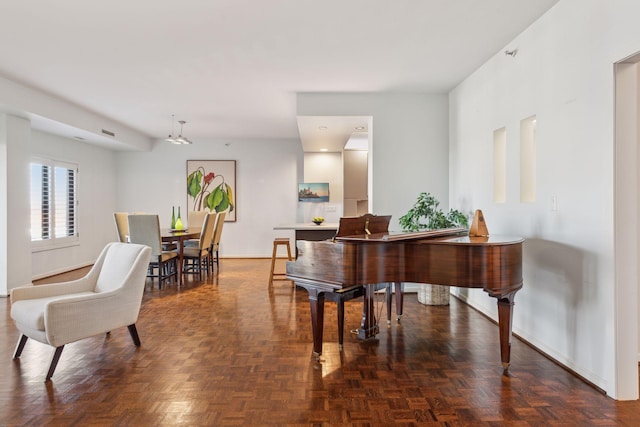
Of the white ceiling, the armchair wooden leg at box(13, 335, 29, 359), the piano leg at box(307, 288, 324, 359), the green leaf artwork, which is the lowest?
the armchair wooden leg at box(13, 335, 29, 359)

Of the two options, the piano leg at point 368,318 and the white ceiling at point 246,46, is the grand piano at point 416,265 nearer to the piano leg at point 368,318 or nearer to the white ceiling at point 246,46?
the piano leg at point 368,318

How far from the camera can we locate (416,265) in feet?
9.17

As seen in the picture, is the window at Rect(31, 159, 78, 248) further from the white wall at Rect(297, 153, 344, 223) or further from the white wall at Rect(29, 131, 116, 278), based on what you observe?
the white wall at Rect(297, 153, 344, 223)

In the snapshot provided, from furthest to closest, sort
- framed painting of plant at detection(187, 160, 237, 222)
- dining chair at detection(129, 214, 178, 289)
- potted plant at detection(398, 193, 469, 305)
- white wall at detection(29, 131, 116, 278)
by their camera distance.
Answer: framed painting of plant at detection(187, 160, 237, 222) → white wall at detection(29, 131, 116, 278) → dining chair at detection(129, 214, 178, 289) → potted plant at detection(398, 193, 469, 305)

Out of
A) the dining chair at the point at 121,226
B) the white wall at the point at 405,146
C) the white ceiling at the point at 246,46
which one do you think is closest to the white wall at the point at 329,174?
the white ceiling at the point at 246,46

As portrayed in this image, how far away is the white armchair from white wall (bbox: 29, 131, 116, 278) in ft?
13.0

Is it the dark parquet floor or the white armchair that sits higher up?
the white armchair

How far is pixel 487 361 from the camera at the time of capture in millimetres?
3035

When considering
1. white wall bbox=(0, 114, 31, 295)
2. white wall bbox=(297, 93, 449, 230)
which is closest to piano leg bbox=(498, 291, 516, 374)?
white wall bbox=(297, 93, 449, 230)

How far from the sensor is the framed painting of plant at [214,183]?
912cm

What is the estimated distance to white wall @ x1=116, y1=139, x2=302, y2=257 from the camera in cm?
916

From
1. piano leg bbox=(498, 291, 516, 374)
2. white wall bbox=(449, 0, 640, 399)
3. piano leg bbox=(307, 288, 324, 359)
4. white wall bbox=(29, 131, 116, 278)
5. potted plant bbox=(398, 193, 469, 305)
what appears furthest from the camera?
white wall bbox=(29, 131, 116, 278)

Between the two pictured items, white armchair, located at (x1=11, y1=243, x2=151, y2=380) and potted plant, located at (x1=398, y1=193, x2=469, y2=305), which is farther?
potted plant, located at (x1=398, y1=193, x2=469, y2=305)

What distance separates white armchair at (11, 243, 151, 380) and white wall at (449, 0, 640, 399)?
10.8 feet
